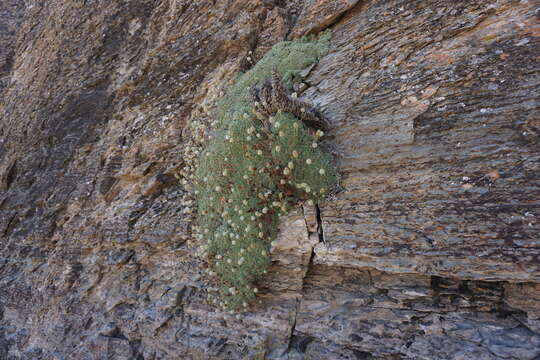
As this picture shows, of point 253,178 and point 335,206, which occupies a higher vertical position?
point 253,178

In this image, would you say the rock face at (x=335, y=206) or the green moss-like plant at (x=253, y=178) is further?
the green moss-like plant at (x=253, y=178)

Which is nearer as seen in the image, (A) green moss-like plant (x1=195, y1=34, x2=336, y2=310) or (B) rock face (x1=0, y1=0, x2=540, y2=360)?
(B) rock face (x1=0, y1=0, x2=540, y2=360)

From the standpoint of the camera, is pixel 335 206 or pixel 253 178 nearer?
pixel 335 206

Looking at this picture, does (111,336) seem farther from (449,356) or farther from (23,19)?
(23,19)

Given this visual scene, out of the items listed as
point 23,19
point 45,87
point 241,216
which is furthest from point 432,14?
point 23,19
